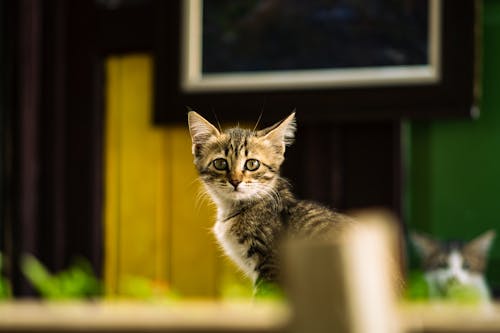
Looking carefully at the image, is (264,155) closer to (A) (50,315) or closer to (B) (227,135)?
(B) (227,135)

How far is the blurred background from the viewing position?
6.88 ft

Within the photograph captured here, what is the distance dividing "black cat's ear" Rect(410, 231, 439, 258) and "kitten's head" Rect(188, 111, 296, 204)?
1252 mm

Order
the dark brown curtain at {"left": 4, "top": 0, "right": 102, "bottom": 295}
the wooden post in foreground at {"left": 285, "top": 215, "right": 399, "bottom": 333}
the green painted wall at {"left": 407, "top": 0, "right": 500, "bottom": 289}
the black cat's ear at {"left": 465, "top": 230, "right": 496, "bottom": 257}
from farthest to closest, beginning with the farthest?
the dark brown curtain at {"left": 4, "top": 0, "right": 102, "bottom": 295} < the green painted wall at {"left": 407, "top": 0, "right": 500, "bottom": 289} < the black cat's ear at {"left": 465, "top": 230, "right": 496, "bottom": 257} < the wooden post in foreground at {"left": 285, "top": 215, "right": 399, "bottom": 333}

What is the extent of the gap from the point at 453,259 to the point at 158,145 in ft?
3.09

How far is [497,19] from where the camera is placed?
2098 mm

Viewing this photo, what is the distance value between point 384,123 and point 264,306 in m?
1.73

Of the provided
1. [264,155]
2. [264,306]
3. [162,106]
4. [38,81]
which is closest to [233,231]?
[264,155]

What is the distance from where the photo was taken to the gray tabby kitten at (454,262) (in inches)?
70.8

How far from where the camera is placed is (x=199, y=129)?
2.36 feet

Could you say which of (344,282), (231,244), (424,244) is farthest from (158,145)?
(344,282)

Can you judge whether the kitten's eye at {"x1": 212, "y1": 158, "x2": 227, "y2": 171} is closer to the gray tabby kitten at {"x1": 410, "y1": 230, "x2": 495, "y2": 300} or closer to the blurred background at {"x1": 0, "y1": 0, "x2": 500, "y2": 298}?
the gray tabby kitten at {"x1": 410, "y1": 230, "x2": 495, "y2": 300}

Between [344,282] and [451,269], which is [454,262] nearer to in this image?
[451,269]

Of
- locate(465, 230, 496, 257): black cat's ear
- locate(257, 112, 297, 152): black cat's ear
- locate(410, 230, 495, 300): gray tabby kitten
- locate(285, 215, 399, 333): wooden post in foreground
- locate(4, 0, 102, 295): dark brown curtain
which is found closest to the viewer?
locate(285, 215, 399, 333): wooden post in foreground

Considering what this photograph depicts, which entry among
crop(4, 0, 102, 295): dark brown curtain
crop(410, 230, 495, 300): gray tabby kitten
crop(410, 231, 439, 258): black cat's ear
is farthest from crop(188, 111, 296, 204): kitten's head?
crop(4, 0, 102, 295): dark brown curtain
